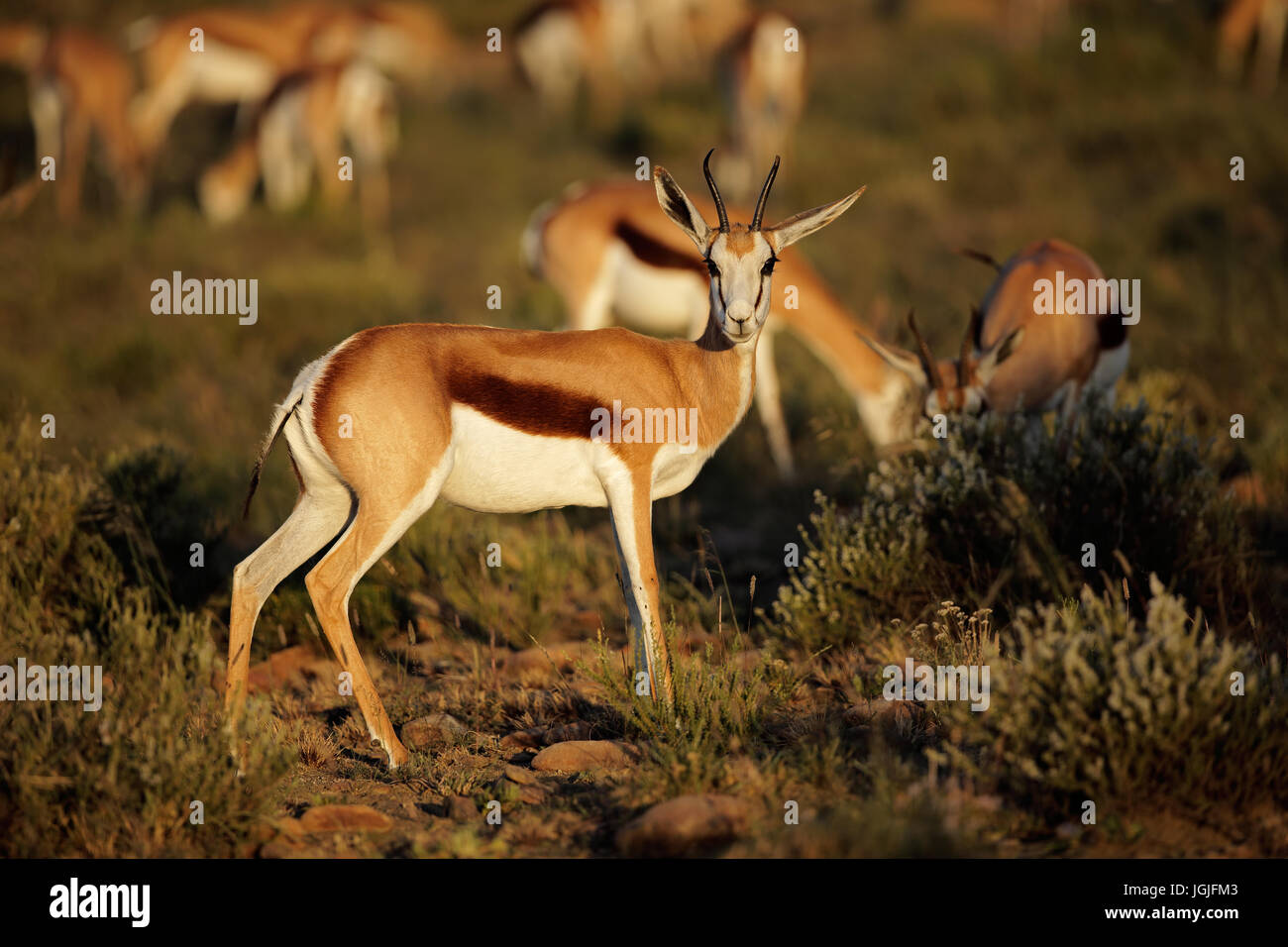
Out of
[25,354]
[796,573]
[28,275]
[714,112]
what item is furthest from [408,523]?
[714,112]

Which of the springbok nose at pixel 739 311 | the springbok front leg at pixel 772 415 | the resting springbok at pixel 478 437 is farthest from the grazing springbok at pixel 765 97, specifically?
the springbok nose at pixel 739 311

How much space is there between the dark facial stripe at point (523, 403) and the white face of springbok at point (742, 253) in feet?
2.30

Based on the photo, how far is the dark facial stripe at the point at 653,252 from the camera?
29.6 feet

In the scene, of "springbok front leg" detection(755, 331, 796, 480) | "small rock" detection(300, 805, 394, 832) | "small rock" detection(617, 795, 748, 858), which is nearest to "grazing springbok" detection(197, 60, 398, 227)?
"springbok front leg" detection(755, 331, 796, 480)

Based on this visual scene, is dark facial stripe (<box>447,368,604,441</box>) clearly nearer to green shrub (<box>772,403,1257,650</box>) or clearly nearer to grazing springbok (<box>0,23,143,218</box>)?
green shrub (<box>772,403,1257,650</box>)

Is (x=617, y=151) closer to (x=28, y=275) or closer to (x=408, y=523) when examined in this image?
(x=28, y=275)

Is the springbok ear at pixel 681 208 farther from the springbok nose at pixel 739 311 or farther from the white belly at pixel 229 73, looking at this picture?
the white belly at pixel 229 73

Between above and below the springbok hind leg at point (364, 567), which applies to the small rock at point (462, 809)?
below

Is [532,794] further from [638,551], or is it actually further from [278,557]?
[278,557]

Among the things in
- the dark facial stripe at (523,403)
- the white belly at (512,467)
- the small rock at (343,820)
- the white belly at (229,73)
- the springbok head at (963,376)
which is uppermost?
the white belly at (229,73)

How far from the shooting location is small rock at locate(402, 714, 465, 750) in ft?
16.1

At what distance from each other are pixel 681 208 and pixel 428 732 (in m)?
2.47

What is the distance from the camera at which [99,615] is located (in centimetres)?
595

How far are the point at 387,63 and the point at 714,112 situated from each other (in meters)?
9.05
